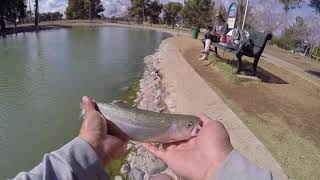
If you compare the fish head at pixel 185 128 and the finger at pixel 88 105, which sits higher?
the finger at pixel 88 105

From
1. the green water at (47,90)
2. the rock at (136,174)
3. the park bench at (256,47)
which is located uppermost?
the park bench at (256,47)

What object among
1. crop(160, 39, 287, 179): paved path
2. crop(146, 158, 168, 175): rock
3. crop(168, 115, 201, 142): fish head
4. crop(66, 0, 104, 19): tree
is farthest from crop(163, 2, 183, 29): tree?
crop(168, 115, 201, 142): fish head

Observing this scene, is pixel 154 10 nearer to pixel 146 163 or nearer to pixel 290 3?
pixel 290 3

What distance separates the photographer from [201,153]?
77.7 inches

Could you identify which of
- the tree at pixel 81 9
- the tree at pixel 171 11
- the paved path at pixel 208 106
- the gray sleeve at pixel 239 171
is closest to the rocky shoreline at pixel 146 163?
the paved path at pixel 208 106

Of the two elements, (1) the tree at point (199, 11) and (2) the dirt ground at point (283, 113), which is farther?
(1) the tree at point (199, 11)

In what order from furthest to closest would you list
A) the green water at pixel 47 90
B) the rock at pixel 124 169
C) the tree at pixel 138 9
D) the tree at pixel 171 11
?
1. the tree at pixel 138 9
2. the tree at pixel 171 11
3. the green water at pixel 47 90
4. the rock at pixel 124 169

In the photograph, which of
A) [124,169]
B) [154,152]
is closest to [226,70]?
[124,169]

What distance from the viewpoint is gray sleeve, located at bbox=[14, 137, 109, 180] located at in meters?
1.54

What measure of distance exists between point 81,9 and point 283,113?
Answer: 283 feet

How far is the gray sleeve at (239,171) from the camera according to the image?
159 centimetres

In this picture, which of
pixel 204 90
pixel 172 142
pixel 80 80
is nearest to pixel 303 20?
pixel 80 80

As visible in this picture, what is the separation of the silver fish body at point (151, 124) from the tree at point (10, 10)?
4931cm

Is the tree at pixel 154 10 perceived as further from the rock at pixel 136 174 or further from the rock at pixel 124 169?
the rock at pixel 136 174
